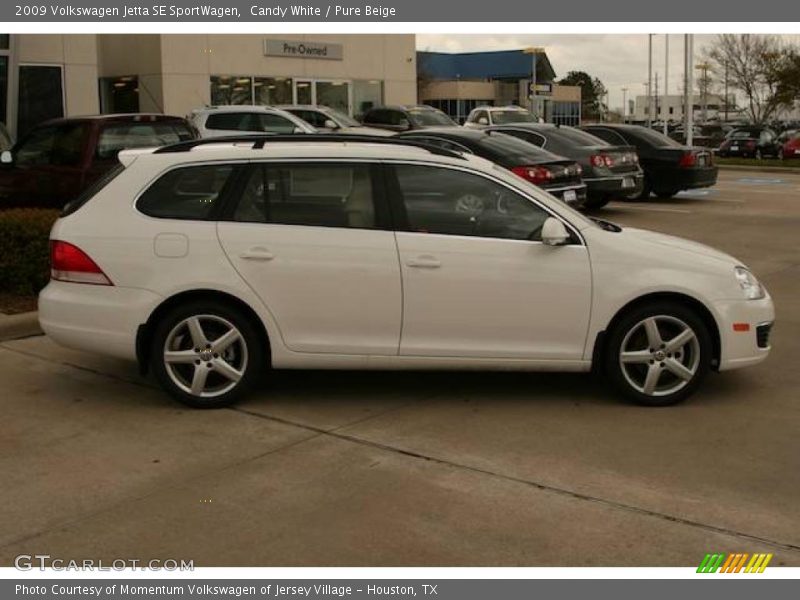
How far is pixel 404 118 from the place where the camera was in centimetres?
2350

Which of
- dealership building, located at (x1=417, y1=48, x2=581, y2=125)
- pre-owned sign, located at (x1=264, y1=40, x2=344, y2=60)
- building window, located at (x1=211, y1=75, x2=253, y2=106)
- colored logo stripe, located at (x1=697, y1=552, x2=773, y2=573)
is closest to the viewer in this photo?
colored logo stripe, located at (x1=697, y1=552, x2=773, y2=573)

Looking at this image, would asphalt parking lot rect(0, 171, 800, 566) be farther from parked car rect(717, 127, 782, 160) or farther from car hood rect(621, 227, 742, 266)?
parked car rect(717, 127, 782, 160)

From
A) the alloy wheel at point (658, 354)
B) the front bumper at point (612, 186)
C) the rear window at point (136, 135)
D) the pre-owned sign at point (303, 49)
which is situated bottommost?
the alloy wheel at point (658, 354)

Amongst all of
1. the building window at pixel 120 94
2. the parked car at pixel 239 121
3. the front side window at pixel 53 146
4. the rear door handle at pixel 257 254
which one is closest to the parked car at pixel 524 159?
the front side window at pixel 53 146

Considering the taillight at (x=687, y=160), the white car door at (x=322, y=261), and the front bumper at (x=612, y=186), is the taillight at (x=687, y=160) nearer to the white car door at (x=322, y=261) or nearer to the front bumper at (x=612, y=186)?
the front bumper at (x=612, y=186)

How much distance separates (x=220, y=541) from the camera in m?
4.06

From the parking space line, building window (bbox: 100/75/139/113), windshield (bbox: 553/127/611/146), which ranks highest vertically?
building window (bbox: 100/75/139/113)

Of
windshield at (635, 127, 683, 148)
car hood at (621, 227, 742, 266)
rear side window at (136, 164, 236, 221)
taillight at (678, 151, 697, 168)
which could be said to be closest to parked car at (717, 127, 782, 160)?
windshield at (635, 127, 683, 148)

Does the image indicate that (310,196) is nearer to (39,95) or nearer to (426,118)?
(426,118)

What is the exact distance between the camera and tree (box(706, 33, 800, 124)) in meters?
43.7

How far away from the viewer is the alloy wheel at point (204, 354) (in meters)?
5.77

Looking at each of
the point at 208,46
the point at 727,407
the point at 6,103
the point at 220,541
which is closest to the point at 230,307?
the point at 220,541

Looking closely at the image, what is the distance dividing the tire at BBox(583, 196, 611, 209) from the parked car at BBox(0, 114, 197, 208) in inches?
276

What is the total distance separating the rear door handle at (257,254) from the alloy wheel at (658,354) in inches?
87.1
